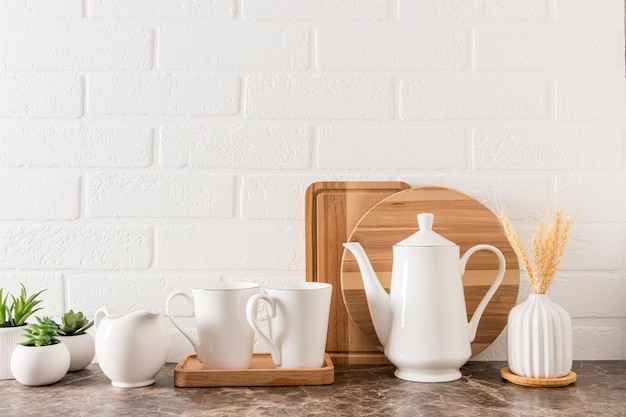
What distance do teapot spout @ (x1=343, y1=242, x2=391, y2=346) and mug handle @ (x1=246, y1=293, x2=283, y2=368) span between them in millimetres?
173

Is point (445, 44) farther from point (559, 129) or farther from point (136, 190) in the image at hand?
point (136, 190)

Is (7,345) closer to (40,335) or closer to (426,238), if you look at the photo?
(40,335)

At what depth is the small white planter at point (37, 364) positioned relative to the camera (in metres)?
1.03

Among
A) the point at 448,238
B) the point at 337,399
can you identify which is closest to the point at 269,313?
the point at 337,399

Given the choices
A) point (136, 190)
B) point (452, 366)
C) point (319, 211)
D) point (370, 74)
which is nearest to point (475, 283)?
point (452, 366)

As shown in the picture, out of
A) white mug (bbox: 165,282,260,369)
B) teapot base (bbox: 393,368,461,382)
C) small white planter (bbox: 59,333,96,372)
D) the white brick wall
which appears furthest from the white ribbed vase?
small white planter (bbox: 59,333,96,372)

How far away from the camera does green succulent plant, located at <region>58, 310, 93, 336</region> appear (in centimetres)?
114

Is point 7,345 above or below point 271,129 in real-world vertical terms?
below

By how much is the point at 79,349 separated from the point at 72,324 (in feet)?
0.15

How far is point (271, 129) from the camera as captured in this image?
4.15 ft

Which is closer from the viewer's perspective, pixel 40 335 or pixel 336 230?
pixel 40 335

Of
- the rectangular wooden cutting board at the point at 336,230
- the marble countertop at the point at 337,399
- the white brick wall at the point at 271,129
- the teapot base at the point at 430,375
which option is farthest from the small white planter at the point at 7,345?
the teapot base at the point at 430,375

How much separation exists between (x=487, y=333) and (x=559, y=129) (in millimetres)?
434

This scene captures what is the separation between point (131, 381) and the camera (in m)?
1.03
